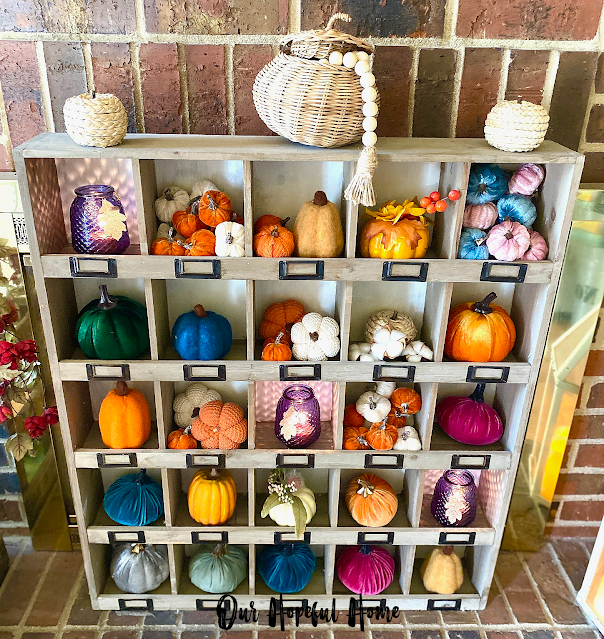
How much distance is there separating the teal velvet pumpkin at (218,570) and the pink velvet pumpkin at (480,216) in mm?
1272

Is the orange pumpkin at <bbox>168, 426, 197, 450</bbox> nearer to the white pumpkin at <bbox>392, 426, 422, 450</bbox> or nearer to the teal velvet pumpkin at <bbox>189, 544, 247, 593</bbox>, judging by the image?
the teal velvet pumpkin at <bbox>189, 544, 247, 593</bbox>

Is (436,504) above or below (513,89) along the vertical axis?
below

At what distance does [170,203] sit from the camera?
1708 mm

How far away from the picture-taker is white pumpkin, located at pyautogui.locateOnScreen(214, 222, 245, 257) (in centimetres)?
161

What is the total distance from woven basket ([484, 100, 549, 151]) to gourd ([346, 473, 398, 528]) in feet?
3.55

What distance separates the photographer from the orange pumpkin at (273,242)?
63.4 inches

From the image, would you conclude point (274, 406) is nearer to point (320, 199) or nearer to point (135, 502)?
point (135, 502)

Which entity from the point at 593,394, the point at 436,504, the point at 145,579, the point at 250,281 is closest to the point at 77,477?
the point at 145,579

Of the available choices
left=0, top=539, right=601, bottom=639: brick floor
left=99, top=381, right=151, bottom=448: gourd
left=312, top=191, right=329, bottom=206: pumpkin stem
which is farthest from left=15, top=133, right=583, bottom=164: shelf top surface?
left=0, top=539, right=601, bottom=639: brick floor

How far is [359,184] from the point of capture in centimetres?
148

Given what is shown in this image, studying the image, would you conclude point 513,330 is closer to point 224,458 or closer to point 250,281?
point 250,281

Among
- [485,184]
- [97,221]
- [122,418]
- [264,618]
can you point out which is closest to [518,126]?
[485,184]

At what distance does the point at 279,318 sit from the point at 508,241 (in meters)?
0.66

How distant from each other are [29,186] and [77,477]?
2.85ft
